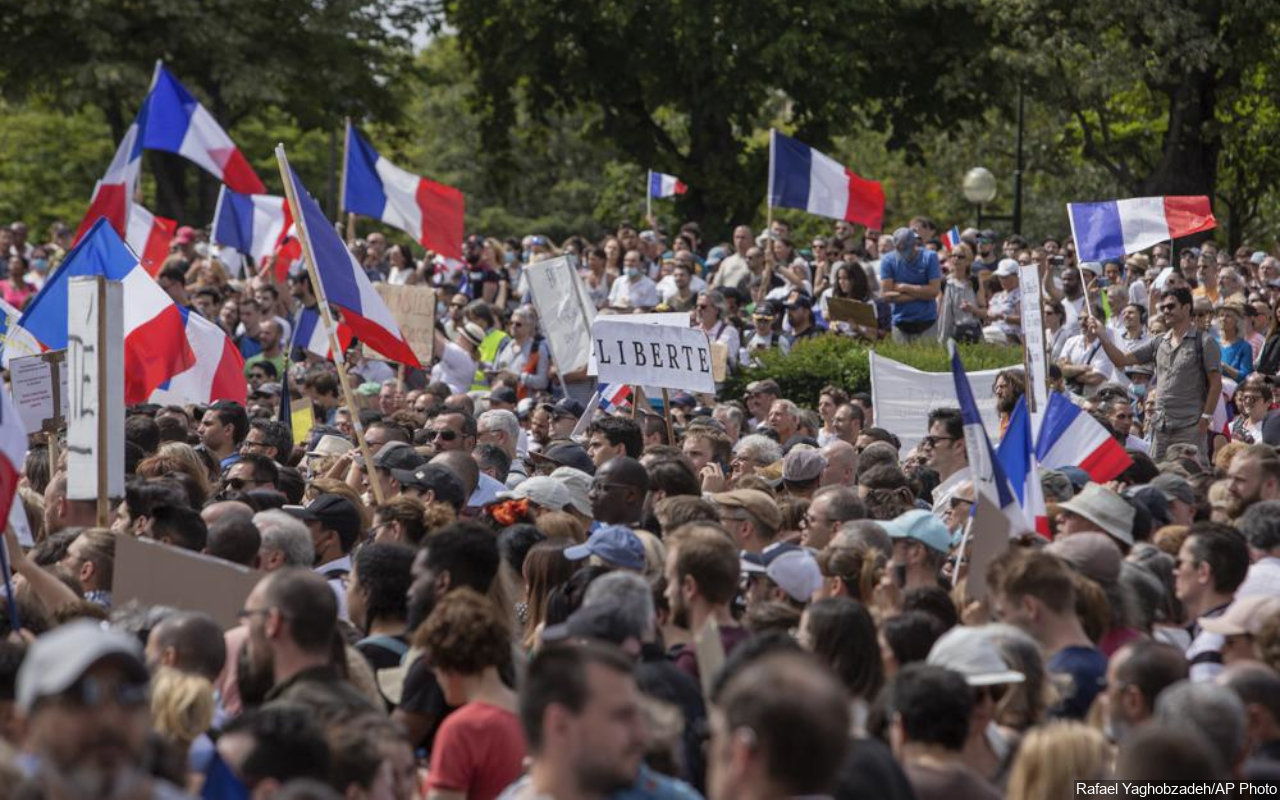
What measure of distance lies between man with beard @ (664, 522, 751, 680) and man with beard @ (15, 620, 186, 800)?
2.96 meters

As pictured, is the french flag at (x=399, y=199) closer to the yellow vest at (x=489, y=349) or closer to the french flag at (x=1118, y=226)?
the yellow vest at (x=489, y=349)

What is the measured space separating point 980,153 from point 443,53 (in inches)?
1247

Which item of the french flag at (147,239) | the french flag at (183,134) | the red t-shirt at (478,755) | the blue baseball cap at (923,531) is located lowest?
the red t-shirt at (478,755)

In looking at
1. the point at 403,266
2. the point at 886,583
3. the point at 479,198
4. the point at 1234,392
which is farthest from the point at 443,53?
the point at 886,583

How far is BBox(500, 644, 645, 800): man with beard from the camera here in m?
4.72

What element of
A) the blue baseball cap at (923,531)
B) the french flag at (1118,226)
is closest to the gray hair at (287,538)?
the blue baseball cap at (923,531)

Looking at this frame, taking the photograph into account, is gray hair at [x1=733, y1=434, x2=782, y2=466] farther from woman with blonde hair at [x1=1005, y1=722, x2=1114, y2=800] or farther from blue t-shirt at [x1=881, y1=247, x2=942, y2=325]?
blue t-shirt at [x1=881, y1=247, x2=942, y2=325]

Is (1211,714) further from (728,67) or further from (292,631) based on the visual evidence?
Result: (728,67)

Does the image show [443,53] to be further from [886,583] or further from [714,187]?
[886,583]

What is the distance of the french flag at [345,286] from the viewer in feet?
38.6

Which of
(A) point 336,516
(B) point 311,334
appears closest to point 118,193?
(B) point 311,334

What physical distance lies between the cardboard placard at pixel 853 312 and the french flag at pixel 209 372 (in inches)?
299

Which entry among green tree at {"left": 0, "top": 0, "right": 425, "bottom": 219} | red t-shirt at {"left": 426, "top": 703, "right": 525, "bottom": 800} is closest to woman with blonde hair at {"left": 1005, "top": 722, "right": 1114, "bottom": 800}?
red t-shirt at {"left": 426, "top": 703, "right": 525, "bottom": 800}

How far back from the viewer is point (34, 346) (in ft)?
40.3
